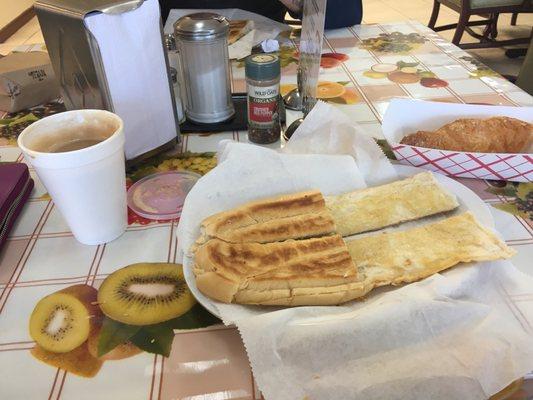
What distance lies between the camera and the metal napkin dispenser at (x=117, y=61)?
2.44 feet

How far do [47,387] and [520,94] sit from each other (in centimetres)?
122

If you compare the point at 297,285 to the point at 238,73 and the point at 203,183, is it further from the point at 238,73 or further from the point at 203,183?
the point at 238,73

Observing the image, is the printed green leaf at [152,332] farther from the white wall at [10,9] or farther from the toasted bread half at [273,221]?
the white wall at [10,9]

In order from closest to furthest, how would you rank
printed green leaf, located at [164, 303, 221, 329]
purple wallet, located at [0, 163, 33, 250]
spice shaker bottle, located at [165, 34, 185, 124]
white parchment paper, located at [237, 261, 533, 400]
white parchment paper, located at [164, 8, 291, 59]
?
white parchment paper, located at [237, 261, 533, 400] → printed green leaf, located at [164, 303, 221, 329] → purple wallet, located at [0, 163, 33, 250] → spice shaker bottle, located at [165, 34, 185, 124] → white parchment paper, located at [164, 8, 291, 59]

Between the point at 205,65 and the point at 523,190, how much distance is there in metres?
0.69

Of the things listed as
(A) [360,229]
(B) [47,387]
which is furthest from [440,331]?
(B) [47,387]

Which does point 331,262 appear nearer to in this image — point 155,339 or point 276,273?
point 276,273

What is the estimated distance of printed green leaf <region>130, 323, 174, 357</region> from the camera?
0.55 metres

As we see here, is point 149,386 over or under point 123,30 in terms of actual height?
under

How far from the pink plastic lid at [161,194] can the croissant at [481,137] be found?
45cm

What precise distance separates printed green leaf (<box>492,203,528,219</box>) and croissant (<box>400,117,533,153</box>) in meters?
0.12

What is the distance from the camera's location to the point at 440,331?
52cm

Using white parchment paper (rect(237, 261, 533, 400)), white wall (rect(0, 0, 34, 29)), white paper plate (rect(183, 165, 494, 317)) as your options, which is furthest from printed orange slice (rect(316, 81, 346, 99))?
white wall (rect(0, 0, 34, 29))

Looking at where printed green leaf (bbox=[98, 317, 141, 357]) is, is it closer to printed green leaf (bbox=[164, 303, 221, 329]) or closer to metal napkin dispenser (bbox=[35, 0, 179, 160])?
printed green leaf (bbox=[164, 303, 221, 329])
